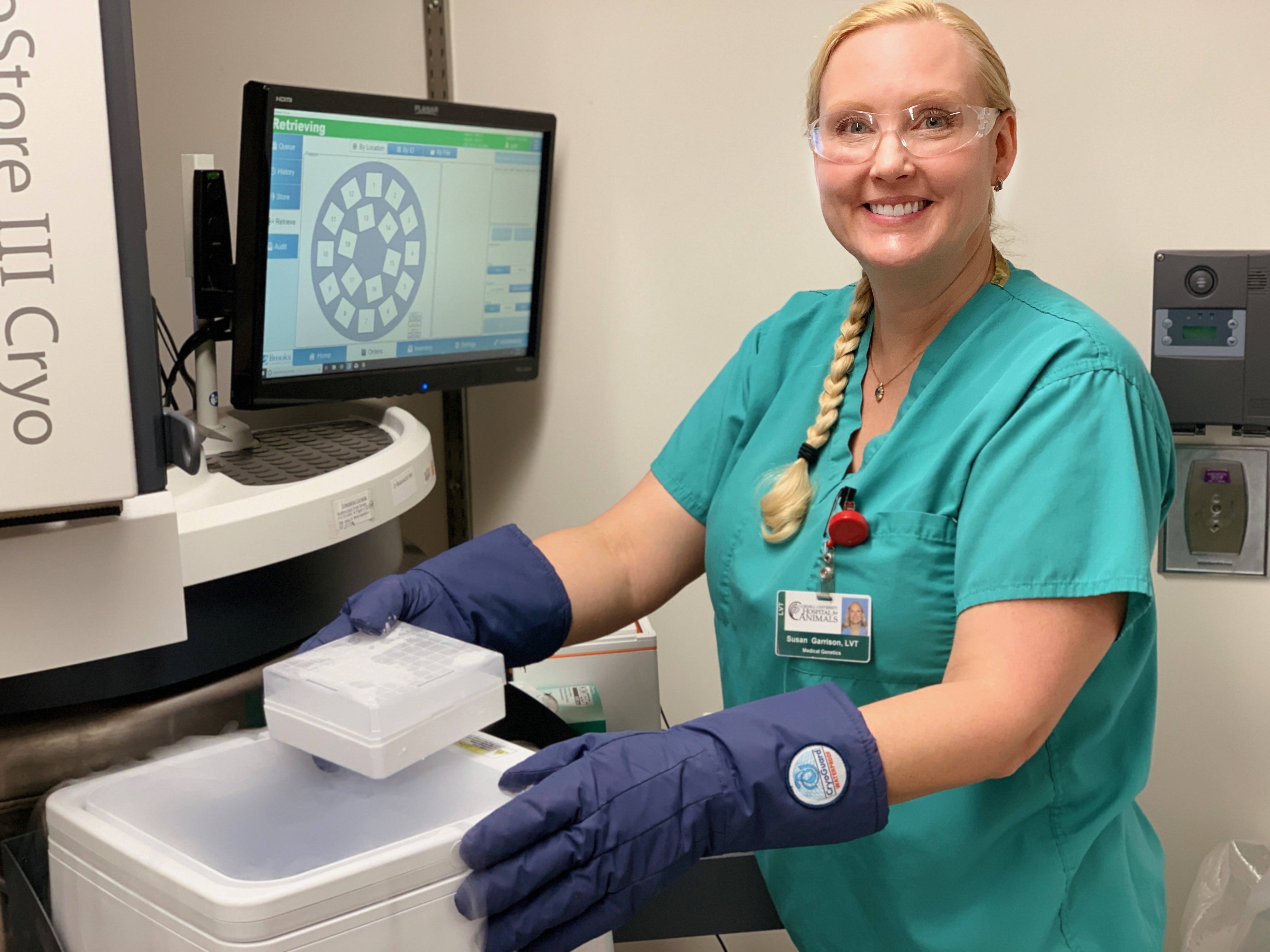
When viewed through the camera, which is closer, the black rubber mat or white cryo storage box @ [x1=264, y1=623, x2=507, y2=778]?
white cryo storage box @ [x1=264, y1=623, x2=507, y2=778]

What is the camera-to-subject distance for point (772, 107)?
1.71m

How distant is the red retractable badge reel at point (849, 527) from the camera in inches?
40.8

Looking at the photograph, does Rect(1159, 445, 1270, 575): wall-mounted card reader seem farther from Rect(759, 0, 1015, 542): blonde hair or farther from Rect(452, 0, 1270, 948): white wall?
Rect(759, 0, 1015, 542): blonde hair

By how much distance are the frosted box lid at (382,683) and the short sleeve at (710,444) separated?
48 cm

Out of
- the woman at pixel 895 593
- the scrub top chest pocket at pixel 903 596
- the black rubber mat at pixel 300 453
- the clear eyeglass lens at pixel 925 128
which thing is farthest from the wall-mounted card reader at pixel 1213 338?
the black rubber mat at pixel 300 453

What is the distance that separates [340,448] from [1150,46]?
45.3 inches

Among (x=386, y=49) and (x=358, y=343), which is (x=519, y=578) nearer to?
(x=358, y=343)

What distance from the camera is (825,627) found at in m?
1.04

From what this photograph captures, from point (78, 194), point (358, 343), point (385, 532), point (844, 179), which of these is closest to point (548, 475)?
point (358, 343)

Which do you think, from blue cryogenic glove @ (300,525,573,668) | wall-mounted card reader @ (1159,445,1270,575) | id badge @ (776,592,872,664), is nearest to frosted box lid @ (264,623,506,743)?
blue cryogenic glove @ (300,525,573,668)

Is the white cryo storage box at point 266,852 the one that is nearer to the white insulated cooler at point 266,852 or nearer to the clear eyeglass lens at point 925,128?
the white insulated cooler at point 266,852

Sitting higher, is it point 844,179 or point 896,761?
point 844,179

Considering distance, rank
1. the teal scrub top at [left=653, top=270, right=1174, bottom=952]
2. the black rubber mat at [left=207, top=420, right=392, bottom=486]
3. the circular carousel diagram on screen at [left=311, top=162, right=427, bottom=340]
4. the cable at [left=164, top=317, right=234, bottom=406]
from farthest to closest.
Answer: the circular carousel diagram on screen at [left=311, top=162, right=427, bottom=340] → the cable at [left=164, top=317, right=234, bottom=406] → the black rubber mat at [left=207, top=420, right=392, bottom=486] → the teal scrub top at [left=653, top=270, right=1174, bottom=952]

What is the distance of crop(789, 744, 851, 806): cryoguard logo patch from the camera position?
81 centimetres
